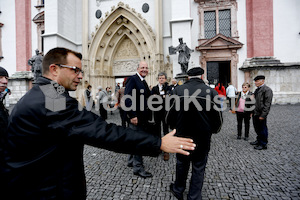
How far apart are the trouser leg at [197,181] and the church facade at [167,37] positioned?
940 centimetres

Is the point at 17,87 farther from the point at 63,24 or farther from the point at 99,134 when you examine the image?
the point at 99,134

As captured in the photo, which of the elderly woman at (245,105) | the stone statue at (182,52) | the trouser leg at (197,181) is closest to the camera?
the trouser leg at (197,181)

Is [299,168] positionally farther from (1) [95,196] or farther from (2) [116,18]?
(2) [116,18]

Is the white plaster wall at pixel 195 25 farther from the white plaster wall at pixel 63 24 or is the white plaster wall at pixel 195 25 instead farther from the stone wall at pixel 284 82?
the white plaster wall at pixel 63 24

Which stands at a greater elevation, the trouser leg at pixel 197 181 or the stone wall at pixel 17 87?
the stone wall at pixel 17 87

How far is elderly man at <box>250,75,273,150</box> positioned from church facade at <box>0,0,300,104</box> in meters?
7.07

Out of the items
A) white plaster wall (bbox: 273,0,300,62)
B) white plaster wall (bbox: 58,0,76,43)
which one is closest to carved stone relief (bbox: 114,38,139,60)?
white plaster wall (bbox: 58,0,76,43)

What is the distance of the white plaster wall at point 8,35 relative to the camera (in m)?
16.2

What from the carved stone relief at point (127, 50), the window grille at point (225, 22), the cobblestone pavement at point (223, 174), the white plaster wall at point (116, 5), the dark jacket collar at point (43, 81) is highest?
the white plaster wall at point (116, 5)

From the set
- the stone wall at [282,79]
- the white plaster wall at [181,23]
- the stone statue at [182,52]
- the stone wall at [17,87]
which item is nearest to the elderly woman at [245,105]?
the stone statue at [182,52]

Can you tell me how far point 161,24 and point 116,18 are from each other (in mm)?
3688

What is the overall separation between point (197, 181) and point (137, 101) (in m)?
1.59

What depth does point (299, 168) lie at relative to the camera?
125 inches

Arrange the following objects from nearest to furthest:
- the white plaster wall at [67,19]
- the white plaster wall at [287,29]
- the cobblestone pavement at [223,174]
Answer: the cobblestone pavement at [223,174] → the white plaster wall at [287,29] → the white plaster wall at [67,19]
